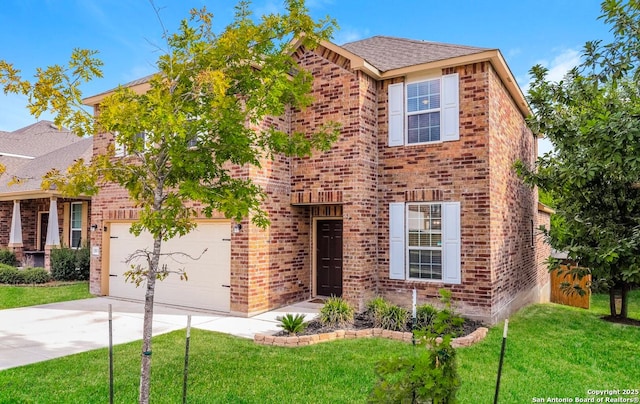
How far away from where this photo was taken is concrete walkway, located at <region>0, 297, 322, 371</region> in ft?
23.7

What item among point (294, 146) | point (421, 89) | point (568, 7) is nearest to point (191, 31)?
point (294, 146)

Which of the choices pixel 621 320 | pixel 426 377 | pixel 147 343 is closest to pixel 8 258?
pixel 147 343

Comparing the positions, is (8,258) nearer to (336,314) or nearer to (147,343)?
(336,314)

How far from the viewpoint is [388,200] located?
10.5 m

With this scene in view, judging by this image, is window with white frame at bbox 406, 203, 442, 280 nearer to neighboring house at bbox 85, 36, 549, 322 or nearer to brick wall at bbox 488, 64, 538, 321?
neighboring house at bbox 85, 36, 549, 322

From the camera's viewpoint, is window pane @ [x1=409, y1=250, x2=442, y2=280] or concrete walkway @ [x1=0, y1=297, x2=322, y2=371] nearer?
concrete walkway @ [x1=0, y1=297, x2=322, y2=371]

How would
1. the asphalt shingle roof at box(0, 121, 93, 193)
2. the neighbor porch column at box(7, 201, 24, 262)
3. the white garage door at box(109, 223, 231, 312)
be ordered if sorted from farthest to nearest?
the asphalt shingle roof at box(0, 121, 93, 193), the neighbor porch column at box(7, 201, 24, 262), the white garage door at box(109, 223, 231, 312)

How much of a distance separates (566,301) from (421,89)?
31.4ft

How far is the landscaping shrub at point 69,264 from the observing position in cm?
1517

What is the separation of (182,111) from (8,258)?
16.9 m

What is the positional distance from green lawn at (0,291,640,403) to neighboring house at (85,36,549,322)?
2.11 metres

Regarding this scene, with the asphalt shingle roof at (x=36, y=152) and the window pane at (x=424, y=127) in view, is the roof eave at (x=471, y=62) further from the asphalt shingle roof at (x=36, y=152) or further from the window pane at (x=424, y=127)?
the asphalt shingle roof at (x=36, y=152)

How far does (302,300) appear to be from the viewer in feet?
37.3

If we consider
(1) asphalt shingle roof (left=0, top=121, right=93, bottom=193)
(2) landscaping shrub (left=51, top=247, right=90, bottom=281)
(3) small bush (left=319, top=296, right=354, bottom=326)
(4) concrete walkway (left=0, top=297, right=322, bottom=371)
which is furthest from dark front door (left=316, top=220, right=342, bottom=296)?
(1) asphalt shingle roof (left=0, top=121, right=93, bottom=193)
